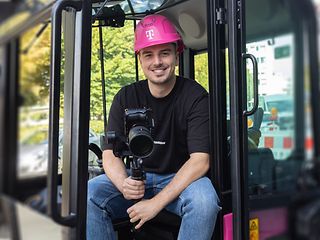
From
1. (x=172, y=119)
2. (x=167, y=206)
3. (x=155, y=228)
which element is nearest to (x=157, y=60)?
(x=172, y=119)

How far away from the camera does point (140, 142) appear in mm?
1732

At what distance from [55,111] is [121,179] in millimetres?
577

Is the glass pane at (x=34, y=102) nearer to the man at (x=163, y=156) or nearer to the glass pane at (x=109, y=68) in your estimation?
the man at (x=163, y=156)

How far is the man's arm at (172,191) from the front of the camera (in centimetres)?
189

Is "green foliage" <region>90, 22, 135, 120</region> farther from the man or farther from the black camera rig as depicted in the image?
the black camera rig

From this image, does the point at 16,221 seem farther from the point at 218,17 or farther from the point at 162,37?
the point at 218,17

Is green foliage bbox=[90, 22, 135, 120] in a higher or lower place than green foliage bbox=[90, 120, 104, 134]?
higher

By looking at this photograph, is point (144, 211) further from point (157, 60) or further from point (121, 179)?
point (157, 60)

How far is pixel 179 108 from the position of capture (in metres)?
2.07

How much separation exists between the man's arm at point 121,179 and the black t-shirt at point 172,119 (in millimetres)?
67

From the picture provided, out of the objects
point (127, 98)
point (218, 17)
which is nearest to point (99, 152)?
point (127, 98)

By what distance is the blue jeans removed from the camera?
1.79m

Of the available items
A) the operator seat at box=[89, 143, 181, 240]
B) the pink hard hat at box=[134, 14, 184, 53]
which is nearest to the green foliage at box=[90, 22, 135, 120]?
the pink hard hat at box=[134, 14, 184, 53]

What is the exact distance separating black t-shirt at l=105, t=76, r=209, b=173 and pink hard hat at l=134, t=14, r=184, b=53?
23 centimetres
